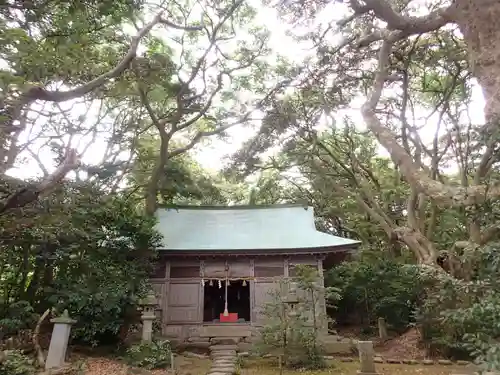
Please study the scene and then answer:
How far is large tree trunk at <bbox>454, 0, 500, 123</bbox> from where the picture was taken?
4691mm

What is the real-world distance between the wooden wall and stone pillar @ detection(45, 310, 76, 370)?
410 cm

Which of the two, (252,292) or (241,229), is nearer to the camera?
(252,292)

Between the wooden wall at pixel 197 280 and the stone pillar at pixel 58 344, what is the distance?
4.10 metres

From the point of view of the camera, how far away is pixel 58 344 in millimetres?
7848

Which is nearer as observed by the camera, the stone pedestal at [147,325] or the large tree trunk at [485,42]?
the large tree trunk at [485,42]

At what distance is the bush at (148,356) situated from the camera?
8.71m

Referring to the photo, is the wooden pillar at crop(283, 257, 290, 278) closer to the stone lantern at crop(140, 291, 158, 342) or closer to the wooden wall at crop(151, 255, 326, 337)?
the wooden wall at crop(151, 255, 326, 337)

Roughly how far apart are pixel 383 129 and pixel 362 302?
1137 cm

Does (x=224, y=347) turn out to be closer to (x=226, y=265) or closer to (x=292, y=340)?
(x=226, y=265)

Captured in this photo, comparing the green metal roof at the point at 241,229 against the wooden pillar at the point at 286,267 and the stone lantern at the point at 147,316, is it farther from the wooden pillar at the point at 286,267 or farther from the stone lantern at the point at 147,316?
the stone lantern at the point at 147,316

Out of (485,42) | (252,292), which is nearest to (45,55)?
(485,42)

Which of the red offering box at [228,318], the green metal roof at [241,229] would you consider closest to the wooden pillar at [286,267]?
the green metal roof at [241,229]

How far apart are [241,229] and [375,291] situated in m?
5.86

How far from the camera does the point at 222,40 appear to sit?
46.3 feet
